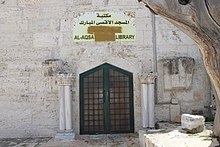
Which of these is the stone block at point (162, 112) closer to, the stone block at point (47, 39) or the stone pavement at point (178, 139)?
the stone pavement at point (178, 139)

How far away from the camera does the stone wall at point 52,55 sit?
871 cm

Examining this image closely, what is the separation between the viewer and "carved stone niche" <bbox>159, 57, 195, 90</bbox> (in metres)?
8.62

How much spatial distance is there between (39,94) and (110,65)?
2100mm

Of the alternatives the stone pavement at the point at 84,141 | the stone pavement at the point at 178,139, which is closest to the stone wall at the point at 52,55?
the stone pavement at the point at 84,141

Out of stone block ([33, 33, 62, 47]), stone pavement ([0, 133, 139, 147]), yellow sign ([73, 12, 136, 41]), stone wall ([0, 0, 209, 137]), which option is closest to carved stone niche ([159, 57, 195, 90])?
stone wall ([0, 0, 209, 137])

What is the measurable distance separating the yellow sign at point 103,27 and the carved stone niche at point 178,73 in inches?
50.0

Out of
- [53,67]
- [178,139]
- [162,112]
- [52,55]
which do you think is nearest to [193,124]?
[178,139]

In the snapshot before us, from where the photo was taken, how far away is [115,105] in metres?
8.82

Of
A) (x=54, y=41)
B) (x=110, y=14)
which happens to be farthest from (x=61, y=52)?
(x=110, y=14)

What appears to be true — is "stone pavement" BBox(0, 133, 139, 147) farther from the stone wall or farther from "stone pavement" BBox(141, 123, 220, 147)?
"stone pavement" BBox(141, 123, 220, 147)

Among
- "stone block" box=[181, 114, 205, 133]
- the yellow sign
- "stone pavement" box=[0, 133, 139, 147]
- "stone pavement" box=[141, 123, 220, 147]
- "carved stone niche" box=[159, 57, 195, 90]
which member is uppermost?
the yellow sign

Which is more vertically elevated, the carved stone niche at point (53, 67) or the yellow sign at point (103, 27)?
the yellow sign at point (103, 27)

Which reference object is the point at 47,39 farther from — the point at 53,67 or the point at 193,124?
the point at 193,124

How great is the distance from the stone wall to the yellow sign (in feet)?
0.47
